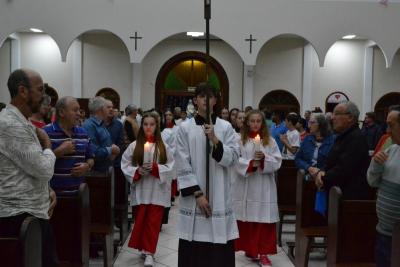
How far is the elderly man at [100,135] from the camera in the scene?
19.2 ft

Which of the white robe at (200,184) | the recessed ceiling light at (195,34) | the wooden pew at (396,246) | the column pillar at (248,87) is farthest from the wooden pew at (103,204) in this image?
the column pillar at (248,87)

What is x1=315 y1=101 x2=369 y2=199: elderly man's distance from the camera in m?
4.47

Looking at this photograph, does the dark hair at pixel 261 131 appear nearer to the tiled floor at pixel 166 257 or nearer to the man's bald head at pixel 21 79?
the tiled floor at pixel 166 257

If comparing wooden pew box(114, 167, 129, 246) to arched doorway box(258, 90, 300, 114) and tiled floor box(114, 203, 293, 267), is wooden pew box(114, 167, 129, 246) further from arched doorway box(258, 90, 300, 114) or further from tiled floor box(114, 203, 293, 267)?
arched doorway box(258, 90, 300, 114)

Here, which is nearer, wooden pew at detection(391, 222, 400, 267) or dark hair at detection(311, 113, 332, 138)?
wooden pew at detection(391, 222, 400, 267)

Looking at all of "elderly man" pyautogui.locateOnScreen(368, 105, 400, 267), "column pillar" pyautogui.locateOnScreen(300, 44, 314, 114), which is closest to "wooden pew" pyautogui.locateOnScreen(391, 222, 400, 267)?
"elderly man" pyautogui.locateOnScreen(368, 105, 400, 267)

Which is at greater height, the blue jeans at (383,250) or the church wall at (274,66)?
the church wall at (274,66)

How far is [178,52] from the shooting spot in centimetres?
1644

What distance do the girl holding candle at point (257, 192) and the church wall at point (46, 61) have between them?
11.7 m

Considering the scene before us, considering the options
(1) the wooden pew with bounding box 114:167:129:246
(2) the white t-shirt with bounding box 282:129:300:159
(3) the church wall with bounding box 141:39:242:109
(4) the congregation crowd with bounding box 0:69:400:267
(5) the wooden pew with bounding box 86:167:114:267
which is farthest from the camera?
(3) the church wall with bounding box 141:39:242:109

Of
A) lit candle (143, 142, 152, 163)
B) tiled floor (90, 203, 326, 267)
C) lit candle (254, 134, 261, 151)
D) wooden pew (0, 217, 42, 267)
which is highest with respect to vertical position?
lit candle (254, 134, 261, 151)

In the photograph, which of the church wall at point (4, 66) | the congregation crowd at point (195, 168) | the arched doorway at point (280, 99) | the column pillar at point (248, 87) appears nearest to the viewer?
the congregation crowd at point (195, 168)

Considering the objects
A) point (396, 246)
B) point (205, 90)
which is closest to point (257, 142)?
point (205, 90)

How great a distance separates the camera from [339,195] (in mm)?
4270
